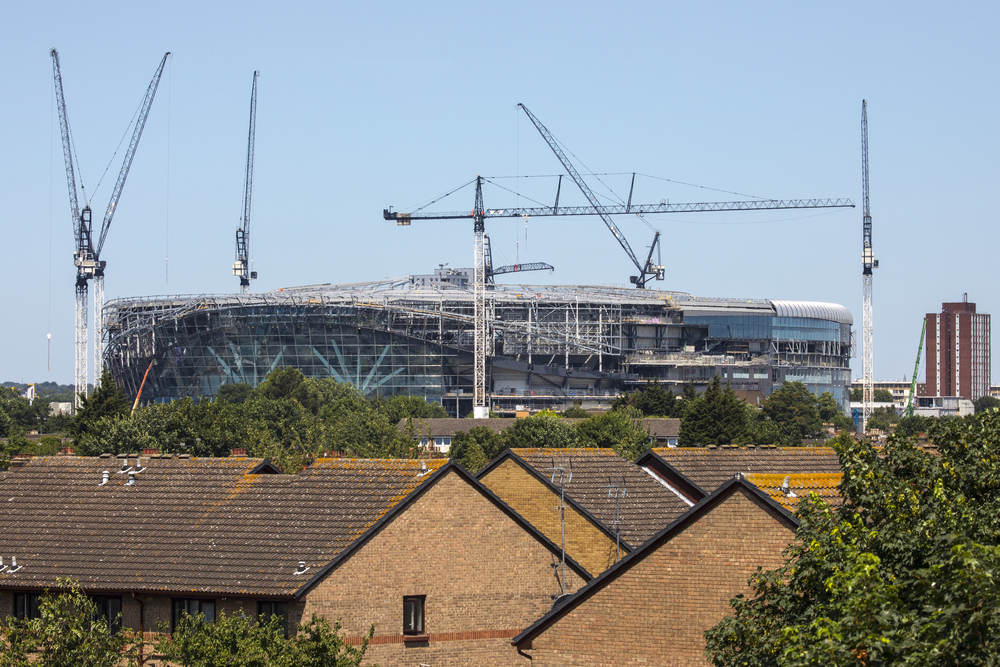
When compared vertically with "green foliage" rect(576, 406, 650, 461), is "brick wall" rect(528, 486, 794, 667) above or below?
above

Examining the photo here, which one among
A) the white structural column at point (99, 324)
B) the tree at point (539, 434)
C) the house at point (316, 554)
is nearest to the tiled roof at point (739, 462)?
the house at point (316, 554)

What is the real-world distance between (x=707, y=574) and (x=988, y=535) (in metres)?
6.62

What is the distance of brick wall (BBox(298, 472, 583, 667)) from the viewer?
2495 centimetres

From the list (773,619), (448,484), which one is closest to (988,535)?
(773,619)

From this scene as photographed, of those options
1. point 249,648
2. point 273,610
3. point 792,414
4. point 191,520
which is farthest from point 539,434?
point 249,648

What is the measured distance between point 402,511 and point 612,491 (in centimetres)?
596

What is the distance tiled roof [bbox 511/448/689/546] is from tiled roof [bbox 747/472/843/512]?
6473 mm

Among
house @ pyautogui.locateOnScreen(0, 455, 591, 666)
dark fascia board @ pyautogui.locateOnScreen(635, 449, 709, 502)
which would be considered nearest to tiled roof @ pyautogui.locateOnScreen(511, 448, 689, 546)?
dark fascia board @ pyautogui.locateOnScreen(635, 449, 709, 502)

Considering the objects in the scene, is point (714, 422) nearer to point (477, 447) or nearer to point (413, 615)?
point (477, 447)

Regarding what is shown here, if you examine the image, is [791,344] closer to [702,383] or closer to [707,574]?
[702,383]

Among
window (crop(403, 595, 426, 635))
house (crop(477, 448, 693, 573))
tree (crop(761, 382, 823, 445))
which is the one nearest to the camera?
window (crop(403, 595, 426, 635))

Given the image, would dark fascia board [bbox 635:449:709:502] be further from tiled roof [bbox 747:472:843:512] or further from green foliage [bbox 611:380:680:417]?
green foliage [bbox 611:380:680:417]

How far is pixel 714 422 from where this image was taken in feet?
381

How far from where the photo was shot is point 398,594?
993 inches
